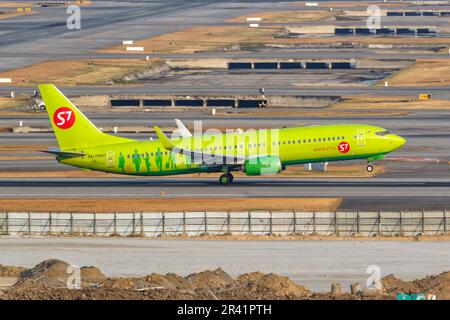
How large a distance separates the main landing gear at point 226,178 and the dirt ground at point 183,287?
117ft

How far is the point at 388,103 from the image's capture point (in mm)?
159625

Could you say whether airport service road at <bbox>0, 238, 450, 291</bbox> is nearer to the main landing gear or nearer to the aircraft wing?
the aircraft wing

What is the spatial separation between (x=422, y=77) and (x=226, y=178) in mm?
91001

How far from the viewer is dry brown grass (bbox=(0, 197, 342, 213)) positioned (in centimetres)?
9006

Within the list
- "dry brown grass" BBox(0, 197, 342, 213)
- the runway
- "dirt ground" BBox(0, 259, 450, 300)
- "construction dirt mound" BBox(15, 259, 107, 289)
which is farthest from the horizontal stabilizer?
"dirt ground" BBox(0, 259, 450, 300)

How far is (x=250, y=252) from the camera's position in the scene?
249 feet

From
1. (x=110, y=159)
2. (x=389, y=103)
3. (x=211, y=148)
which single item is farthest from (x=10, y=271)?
(x=389, y=103)

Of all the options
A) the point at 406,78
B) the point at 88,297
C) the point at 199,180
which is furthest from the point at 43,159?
the point at 406,78

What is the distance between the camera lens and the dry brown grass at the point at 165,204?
90.1 metres

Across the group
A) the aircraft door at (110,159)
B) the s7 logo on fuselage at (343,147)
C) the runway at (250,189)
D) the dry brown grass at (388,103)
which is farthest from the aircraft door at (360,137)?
the dry brown grass at (388,103)

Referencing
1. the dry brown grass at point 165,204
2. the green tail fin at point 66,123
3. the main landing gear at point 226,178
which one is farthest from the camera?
the main landing gear at point 226,178

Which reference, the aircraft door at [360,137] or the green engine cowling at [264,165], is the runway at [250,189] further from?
the aircraft door at [360,137]

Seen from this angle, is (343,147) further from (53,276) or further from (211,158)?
(53,276)

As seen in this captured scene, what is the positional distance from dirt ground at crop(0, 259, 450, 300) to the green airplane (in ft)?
112
